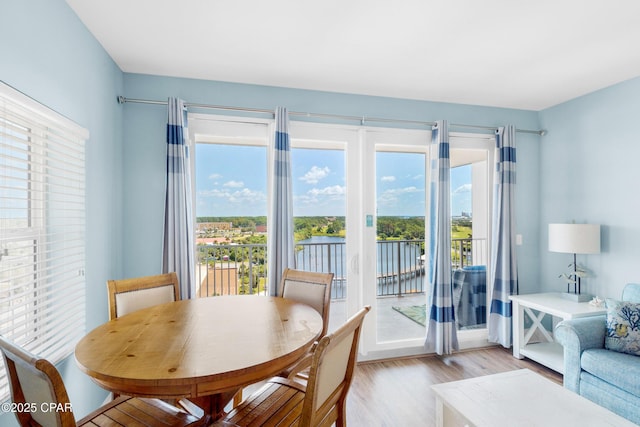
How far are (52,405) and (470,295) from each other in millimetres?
3572

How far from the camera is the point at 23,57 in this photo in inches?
56.7

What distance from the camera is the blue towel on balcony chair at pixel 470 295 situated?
3.45 metres

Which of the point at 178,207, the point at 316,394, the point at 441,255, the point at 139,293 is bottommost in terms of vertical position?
the point at 316,394

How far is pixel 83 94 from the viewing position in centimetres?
198

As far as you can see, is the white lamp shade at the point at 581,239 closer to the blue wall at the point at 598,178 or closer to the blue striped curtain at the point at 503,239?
the blue wall at the point at 598,178

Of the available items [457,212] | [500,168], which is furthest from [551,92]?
[457,212]

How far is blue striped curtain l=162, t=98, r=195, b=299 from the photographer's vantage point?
252cm

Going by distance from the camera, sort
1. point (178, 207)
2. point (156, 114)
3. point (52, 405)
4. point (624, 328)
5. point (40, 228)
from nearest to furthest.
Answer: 1. point (52, 405)
2. point (40, 228)
3. point (624, 328)
4. point (178, 207)
5. point (156, 114)

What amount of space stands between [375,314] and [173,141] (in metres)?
2.42

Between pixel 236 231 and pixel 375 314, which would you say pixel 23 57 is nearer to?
pixel 236 231

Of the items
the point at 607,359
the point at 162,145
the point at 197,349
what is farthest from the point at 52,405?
the point at 607,359

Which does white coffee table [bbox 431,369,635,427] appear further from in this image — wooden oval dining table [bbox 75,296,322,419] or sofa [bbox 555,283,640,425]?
wooden oval dining table [bbox 75,296,322,419]

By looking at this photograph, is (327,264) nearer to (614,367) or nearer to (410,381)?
(410,381)

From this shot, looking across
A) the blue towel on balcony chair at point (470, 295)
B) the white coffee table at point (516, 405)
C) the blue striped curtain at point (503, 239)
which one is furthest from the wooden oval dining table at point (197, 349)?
the blue striped curtain at point (503, 239)
